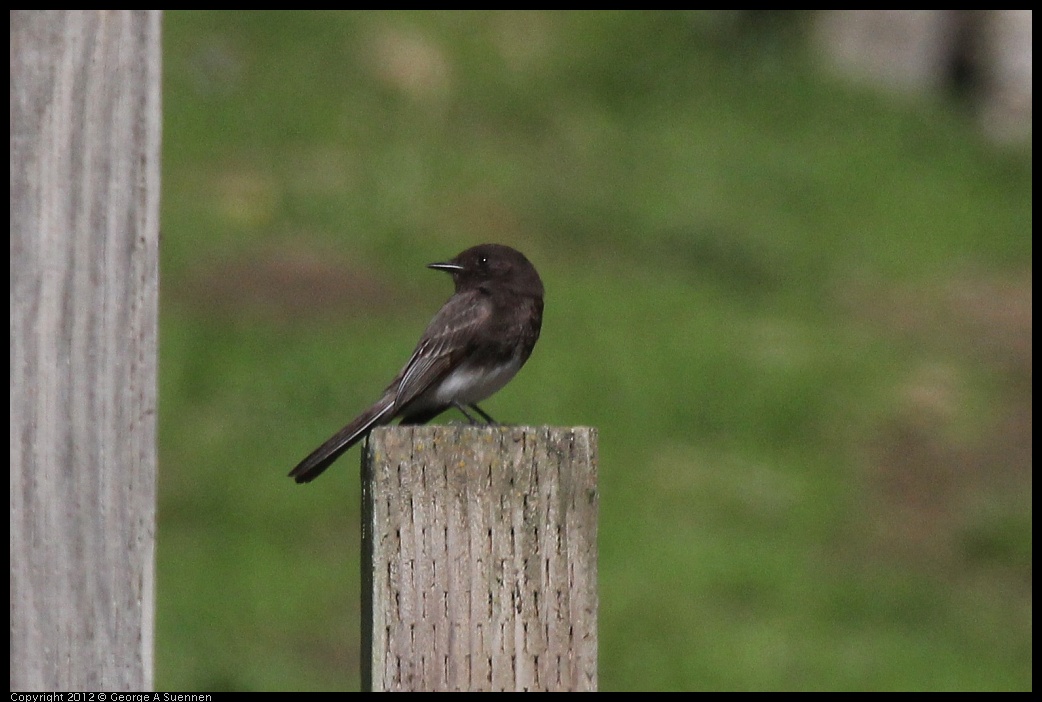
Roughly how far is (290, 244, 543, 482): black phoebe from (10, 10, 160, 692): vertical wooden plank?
2.87m

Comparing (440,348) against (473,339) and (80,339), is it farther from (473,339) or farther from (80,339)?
(80,339)

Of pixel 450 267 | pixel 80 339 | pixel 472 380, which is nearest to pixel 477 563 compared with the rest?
pixel 80 339

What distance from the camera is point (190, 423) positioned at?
8461 mm

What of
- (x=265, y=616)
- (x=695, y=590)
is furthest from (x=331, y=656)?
(x=695, y=590)

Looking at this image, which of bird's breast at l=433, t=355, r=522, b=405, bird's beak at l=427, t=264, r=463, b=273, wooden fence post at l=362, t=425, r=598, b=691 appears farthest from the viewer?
bird's beak at l=427, t=264, r=463, b=273

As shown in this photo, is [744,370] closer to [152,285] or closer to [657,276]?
[657,276]

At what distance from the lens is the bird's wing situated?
15.3ft

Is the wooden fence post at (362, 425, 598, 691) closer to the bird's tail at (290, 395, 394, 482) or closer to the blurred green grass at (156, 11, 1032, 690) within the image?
the bird's tail at (290, 395, 394, 482)

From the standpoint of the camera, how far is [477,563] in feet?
5.88

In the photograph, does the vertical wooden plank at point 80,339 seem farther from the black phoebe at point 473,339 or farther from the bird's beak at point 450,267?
the bird's beak at point 450,267

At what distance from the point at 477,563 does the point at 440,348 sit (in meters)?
2.97

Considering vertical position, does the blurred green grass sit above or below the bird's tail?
above

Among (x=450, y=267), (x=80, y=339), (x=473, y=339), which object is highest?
(x=450, y=267)

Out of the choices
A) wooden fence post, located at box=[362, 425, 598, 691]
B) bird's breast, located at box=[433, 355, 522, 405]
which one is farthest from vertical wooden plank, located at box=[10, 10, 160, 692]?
bird's breast, located at box=[433, 355, 522, 405]
